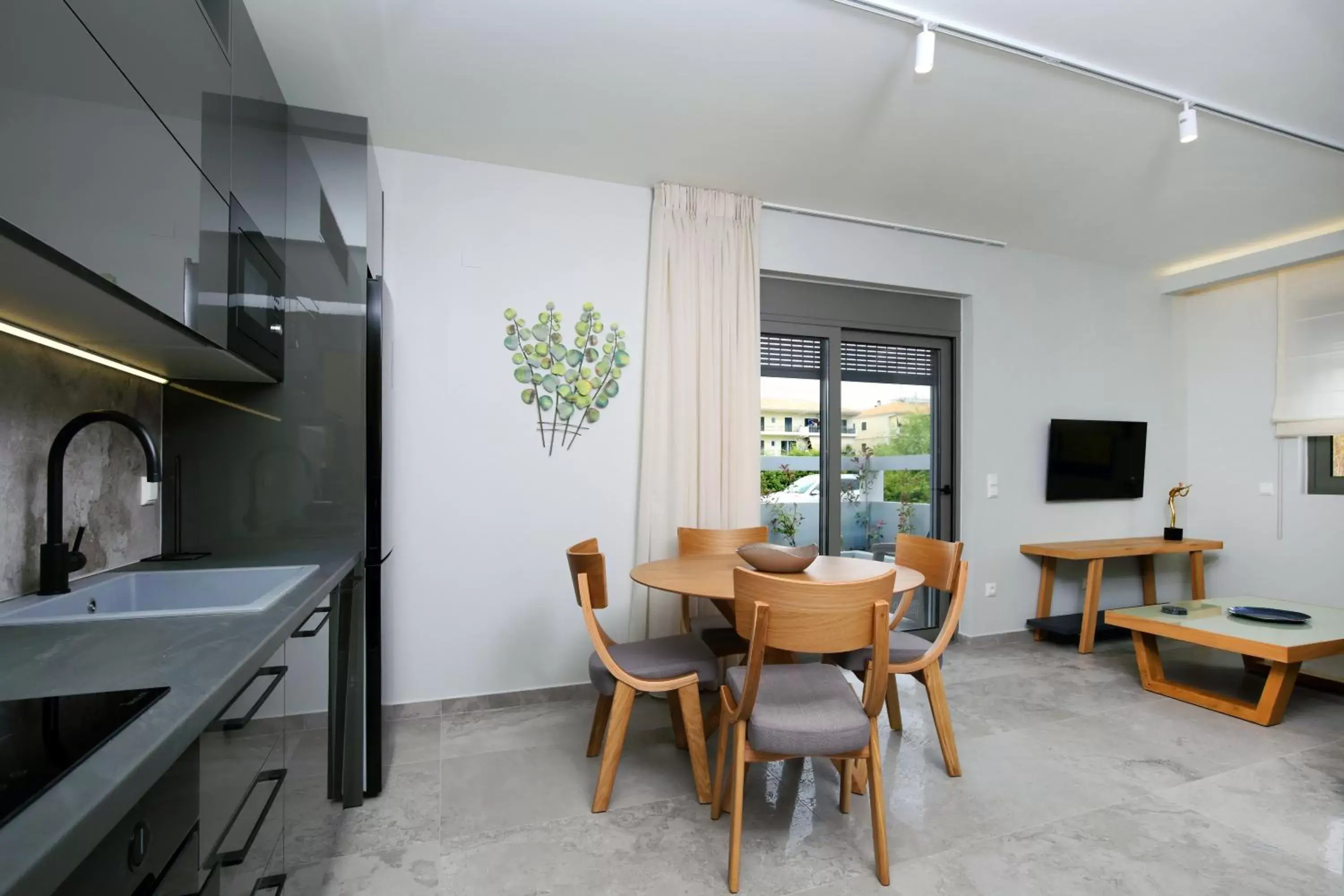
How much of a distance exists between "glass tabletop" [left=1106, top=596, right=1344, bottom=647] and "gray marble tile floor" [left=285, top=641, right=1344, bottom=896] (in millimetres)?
414

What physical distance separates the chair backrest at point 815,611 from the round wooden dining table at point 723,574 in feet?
0.68

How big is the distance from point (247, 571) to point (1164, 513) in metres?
6.03

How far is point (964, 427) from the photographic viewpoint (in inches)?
171

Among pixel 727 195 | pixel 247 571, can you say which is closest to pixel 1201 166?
pixel 727 195

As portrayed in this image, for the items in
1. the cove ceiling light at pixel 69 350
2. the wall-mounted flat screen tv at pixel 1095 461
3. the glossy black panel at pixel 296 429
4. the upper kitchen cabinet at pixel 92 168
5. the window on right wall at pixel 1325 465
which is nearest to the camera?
the upper kitchen cabinet at pixel 92 168

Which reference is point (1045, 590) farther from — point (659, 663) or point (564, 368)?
point (564, 368)

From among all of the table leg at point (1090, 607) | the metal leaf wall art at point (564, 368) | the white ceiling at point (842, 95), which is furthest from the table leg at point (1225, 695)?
the metal leaf wall art at point (564, 368)

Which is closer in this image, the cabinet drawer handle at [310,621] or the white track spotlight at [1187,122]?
the cabinet drawer handle at [310,621]

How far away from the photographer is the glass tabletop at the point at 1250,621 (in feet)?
9.97

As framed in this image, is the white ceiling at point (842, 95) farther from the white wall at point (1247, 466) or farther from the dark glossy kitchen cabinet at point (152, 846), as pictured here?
the dark glossy kitchen cabinet at point (152, 846)

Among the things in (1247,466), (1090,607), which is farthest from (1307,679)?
(1247,466)

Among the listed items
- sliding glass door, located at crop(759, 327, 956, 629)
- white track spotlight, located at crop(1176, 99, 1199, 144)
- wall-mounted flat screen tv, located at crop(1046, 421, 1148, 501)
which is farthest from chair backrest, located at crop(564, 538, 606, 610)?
wall-mounted flat screen tv, located at crop(1046, 421, 1148, 501)

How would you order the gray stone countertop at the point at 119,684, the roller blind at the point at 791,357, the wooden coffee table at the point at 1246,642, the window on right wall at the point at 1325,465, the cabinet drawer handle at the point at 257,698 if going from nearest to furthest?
1. the gray stone countertop at the point at 119,684
2. the cabinet drawer handle at the point at 257,698
3. the wooden coffee table at the point at 1246,642
4. the roller blind at the point at 791,357
5. the window on right wall at the point at 1325,465

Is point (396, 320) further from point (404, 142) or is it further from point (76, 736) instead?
point (76, 736)
